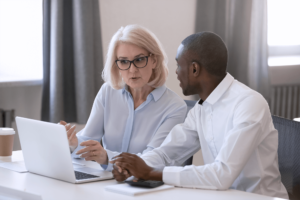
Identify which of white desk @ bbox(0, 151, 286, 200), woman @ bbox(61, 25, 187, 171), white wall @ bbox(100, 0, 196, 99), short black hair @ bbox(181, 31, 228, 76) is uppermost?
white wall @ bbox(100, 0, 196, 99)

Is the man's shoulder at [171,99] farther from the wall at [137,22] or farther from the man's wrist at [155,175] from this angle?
the wall at [137,22]

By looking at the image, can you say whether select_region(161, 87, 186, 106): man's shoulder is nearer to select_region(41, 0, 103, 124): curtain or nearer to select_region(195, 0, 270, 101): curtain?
select_region(41, 0, 103, 124): curtain

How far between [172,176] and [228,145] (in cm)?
21

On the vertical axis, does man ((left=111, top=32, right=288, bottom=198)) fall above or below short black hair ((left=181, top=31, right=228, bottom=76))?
below

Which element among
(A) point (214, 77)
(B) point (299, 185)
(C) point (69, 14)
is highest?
(C) point (69, 14)

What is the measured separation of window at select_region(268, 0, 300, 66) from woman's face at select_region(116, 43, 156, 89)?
9.15 ft

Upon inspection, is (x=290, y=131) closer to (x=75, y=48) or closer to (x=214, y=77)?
(x=214, y=77)

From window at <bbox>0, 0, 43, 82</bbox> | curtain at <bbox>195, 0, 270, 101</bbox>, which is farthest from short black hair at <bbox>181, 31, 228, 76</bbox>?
curtain at <bbox>195, 0, 270, 101</bbox>

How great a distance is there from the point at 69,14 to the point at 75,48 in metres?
0.25

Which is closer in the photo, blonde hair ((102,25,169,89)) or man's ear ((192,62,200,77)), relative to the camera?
man's ear ((192,62,200,77))

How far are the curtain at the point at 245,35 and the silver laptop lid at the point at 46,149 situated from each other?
8.72 feet

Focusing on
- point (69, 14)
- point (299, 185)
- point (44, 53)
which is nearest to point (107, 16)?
point (69, 14)

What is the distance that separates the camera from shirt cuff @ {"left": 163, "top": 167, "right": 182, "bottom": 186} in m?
1.34

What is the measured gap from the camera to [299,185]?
61.5 inches
